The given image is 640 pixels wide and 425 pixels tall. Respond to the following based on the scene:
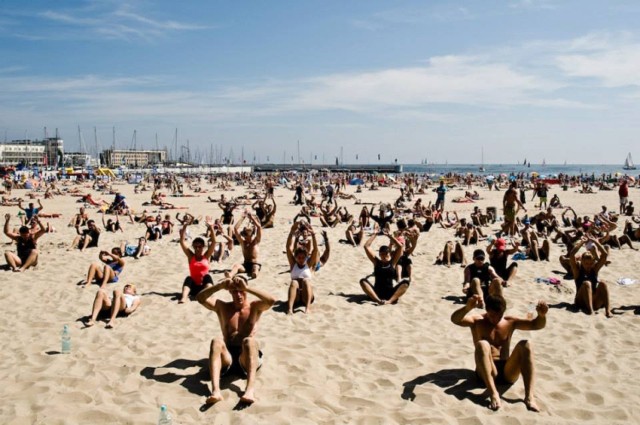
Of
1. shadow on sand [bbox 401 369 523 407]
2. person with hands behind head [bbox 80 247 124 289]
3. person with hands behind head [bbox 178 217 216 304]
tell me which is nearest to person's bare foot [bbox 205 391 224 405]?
shadow on sand [bbox 401 369 523 407]

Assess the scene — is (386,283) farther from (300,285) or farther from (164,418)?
(164,418)

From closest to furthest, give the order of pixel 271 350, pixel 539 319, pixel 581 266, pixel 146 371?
1. pixel 539 319
2. pixel 146 371
3. pixel 271 350
4. pixel 581 266

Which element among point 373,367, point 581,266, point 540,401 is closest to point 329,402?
point 373,367

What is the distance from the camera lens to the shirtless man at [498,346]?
4.30 metres

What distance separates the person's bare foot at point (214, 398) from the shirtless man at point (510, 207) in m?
11.1

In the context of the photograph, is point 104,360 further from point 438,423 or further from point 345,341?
point 438,423

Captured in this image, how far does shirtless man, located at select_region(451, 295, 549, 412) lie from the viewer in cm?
430

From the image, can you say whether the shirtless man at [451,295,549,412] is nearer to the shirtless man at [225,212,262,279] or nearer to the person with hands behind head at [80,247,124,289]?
the shirtless man at [225,212,262,279]

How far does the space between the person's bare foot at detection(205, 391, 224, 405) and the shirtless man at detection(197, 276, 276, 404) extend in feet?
0.41

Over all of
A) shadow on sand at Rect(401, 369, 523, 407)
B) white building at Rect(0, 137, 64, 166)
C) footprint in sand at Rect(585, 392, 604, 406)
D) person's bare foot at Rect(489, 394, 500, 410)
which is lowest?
footprint in sand at Rect(585, 392, 604, 406)

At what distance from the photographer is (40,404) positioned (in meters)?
4.23

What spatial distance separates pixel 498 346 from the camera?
4.66m

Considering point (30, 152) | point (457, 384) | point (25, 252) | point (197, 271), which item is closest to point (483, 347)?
point (457, 384)

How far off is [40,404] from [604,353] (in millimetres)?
5815
